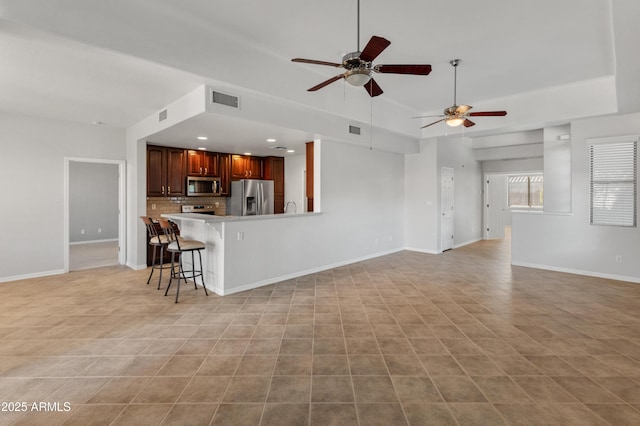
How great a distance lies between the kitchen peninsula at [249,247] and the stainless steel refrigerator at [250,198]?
1.87 metres

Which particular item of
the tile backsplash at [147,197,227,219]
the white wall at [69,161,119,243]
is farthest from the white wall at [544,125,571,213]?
the white wall at [69,161,119,243]

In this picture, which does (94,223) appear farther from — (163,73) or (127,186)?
(163,73)

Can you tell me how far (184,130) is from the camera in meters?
4.73

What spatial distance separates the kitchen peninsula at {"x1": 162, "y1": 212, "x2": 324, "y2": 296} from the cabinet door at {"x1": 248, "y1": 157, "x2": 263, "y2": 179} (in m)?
2.72

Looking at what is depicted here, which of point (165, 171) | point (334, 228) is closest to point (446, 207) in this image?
point (334, 228)

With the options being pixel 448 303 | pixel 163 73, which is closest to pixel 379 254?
pixel 448 303

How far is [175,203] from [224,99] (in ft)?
12.4

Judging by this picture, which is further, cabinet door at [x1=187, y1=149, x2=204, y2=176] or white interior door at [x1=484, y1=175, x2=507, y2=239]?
white interior door at [x1=484, y1=175, x2=507, y2=239]

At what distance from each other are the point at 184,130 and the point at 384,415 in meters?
4.61

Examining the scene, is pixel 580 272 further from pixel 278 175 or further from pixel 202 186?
pixel 202 186

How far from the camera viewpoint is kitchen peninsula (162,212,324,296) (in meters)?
4.25

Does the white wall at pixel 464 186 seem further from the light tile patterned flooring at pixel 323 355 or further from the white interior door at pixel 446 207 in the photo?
the light tile patterned flooring at pixel 323 355

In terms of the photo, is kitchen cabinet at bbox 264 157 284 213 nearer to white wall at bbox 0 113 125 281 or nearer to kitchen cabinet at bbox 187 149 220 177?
kitchen cabinet at bbox 187 149 220 177

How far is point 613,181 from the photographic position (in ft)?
16.9
